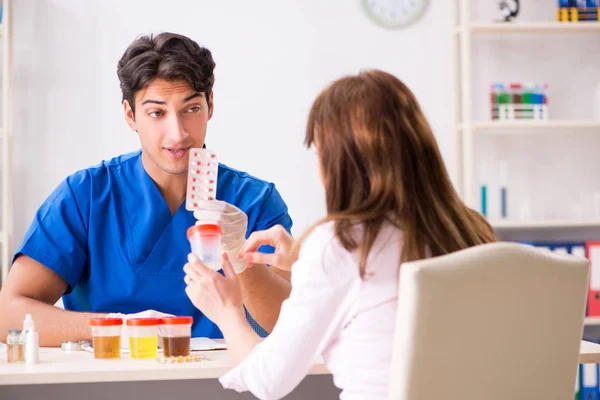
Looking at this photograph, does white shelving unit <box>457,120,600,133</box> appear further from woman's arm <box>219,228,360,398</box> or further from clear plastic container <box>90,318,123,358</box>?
woman's arm <box>219,228,360,398</box>

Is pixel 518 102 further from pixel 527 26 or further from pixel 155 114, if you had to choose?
pixel 155 114

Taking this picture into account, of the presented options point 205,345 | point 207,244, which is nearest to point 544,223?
point 205,345

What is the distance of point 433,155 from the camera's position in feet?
3.68

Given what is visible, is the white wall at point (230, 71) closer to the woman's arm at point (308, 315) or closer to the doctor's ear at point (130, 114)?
the doctor's ear at point (130, 114)

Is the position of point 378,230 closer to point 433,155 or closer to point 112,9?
point 433,155

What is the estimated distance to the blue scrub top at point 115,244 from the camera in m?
1.85

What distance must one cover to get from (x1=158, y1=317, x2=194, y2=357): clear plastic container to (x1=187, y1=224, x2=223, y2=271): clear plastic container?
0.39 ft

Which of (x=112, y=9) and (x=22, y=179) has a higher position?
(x=112, y=9)

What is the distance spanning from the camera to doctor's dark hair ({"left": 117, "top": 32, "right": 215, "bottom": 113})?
1.86 metres

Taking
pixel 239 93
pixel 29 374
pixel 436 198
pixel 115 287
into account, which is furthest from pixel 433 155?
pixel 239 93

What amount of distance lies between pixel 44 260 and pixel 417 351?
3.62 ft

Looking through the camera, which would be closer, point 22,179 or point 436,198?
point 436,198

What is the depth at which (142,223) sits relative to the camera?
6.27ft

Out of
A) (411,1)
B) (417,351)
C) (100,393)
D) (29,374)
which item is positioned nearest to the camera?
(417,351)
